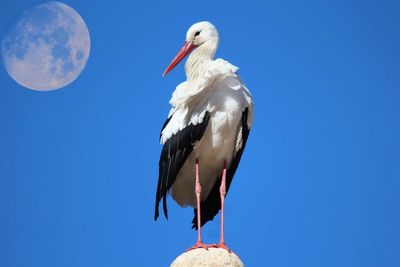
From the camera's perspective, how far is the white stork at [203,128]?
7.77 metres

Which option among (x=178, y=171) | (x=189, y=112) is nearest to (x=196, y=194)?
(x=178, y=171)

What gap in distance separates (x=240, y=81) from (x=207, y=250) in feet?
5.37

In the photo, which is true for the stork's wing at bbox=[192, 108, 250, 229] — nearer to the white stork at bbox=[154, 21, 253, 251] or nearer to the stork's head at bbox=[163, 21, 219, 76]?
the white stork at bbox=[154, 21, 253, 251]

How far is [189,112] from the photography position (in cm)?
784

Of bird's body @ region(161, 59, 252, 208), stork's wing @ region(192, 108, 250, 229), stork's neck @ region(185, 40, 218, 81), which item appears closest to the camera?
bird's body @ region(161, 59, 252, 208)

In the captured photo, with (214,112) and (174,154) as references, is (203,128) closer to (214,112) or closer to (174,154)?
(214,112)

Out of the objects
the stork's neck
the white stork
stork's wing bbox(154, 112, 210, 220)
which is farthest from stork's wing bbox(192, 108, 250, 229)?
the stork's neck

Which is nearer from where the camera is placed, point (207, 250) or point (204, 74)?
point (207, 250)

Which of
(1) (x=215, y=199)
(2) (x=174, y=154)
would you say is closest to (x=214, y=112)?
(2) (x=174, y=154)

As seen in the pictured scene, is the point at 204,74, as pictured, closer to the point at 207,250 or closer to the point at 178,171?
the point at 178,171

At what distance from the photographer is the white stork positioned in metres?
7.77

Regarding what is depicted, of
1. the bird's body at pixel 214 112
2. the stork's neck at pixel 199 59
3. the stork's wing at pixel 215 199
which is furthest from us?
the stork's wing at pixel 215 199

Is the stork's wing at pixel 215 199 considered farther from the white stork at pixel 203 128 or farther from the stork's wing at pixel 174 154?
the stork's wing at pixel 174 154

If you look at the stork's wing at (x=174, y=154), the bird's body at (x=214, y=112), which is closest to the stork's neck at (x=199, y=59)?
the bird's body at (x=214, y=112)
